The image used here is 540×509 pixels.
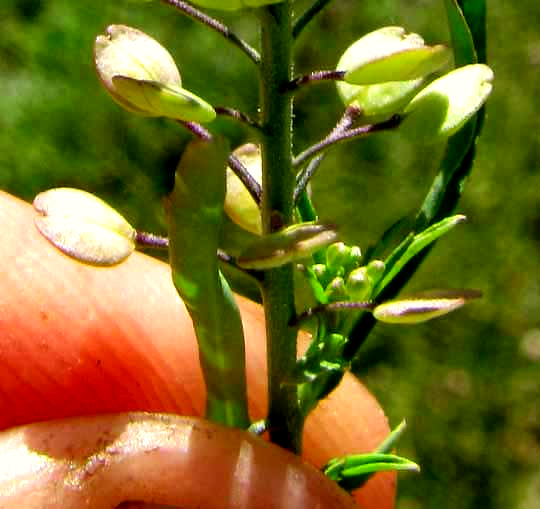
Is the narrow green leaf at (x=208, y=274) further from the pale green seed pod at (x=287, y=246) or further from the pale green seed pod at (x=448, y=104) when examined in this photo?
the pale green seed pod at (x=448, y=104)

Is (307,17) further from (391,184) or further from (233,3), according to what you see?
(391,184)

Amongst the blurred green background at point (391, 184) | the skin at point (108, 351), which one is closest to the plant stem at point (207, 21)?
the skin at point (108, 351)

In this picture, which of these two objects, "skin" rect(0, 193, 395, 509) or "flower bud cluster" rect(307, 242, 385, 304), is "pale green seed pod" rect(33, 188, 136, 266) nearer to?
"flower bud cluster" rect(307, 242, 385, 304)

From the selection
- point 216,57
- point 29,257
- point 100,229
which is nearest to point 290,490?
point 100,229

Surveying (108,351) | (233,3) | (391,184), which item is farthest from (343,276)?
(391,184)

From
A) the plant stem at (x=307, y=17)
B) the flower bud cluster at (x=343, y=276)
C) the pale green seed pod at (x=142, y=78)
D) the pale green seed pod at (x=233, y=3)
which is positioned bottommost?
the flower bud cluster at (x=343, y=276)

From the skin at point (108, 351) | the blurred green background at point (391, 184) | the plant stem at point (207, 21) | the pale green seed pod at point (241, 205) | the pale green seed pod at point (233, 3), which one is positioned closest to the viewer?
the pale green seed pod at point (233, 3)
